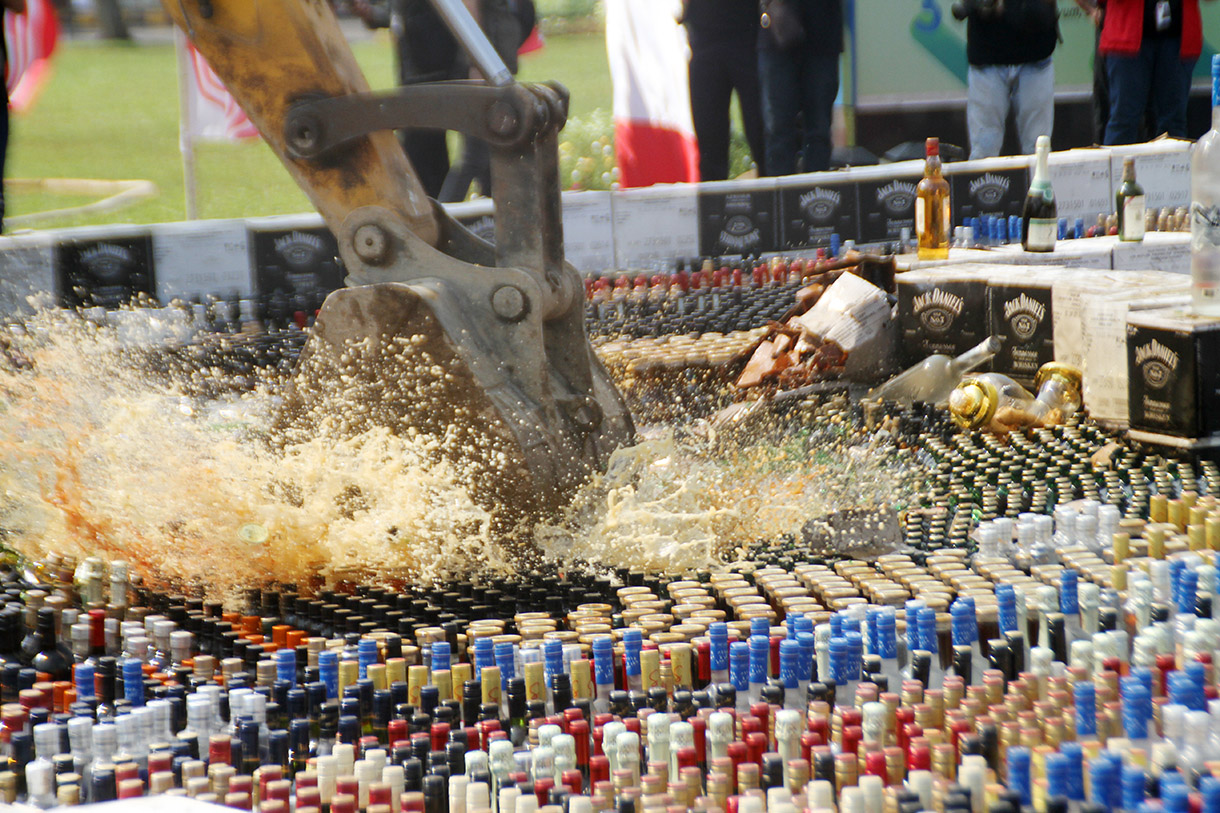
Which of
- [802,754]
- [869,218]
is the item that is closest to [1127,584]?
[802,754]

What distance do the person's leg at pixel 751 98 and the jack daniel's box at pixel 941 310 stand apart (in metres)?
3.24

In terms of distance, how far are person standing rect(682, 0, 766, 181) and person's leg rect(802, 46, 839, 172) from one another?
1.03 ft

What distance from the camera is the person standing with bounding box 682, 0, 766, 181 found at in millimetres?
9180

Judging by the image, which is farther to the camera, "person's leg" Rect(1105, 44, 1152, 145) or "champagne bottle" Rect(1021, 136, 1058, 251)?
"person's leg" Rect(1105, 44, 1152, 145)

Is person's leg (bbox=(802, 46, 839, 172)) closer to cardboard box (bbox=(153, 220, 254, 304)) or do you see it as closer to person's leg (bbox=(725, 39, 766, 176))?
person's leg (bbox=(725, 39, 766, 176))

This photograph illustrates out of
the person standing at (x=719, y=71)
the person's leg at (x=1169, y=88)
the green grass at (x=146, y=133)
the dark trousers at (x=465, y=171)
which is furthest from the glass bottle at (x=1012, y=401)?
the green grass at (x=146, y=133)

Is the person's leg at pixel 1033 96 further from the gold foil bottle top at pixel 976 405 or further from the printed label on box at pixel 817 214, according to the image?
the gold foil bottle top at pixel 976 405

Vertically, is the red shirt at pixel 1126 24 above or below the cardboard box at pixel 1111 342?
above

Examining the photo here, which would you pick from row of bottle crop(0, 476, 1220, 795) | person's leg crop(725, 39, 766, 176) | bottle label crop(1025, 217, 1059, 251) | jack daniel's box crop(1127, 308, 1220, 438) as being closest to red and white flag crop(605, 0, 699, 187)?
person's leg crop(725, 39, 766, 176)

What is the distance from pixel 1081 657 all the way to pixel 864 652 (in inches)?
16.7

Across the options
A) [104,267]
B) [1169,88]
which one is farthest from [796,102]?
[104,267]

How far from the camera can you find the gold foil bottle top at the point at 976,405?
517cm

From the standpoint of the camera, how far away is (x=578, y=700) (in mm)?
2650

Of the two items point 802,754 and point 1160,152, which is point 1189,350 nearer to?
point 802,754
